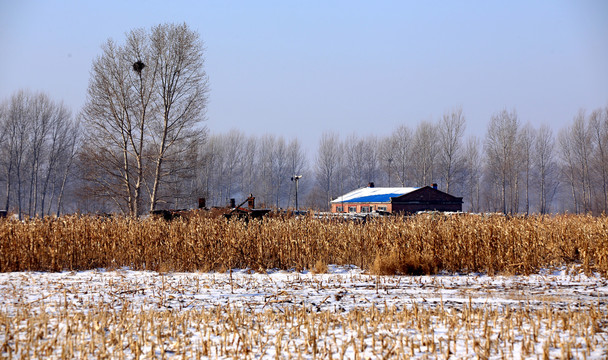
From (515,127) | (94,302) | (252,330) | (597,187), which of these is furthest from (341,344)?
(597,187)

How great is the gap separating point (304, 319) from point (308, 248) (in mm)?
5530

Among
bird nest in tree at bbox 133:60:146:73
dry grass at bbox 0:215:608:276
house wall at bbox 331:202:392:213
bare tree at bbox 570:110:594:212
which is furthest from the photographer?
bare tree at bbox 570:110:594:212

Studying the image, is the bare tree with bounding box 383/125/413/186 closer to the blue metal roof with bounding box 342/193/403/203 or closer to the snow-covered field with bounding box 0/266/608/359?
the blue metal roof with bounding box 342/193/403/203

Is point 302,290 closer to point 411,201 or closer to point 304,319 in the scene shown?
point 304,319

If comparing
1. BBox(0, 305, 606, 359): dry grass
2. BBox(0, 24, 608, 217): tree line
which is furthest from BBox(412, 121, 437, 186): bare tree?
BBox(0, 305, 606, 359): dry grass

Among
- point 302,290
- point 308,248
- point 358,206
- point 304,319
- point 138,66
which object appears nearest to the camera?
point 304,319

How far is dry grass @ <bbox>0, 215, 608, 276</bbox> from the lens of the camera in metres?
11.3

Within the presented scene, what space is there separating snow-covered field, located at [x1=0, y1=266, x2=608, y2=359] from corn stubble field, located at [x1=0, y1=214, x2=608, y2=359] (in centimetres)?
3

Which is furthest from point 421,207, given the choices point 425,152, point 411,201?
point 425,152

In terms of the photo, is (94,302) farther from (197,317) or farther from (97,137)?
(97,137)

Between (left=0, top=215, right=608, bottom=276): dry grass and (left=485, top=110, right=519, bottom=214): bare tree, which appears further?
(left=485, top=110, right=519, bottom=214): bare tree

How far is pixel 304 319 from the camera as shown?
6.43 meters

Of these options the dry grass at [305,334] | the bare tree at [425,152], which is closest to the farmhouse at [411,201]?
the bare tree at [425,152]

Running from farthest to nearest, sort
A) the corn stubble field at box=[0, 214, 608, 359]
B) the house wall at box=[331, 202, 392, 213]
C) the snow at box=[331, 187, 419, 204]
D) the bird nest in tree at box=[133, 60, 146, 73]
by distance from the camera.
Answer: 1. the snow at box=[331, 187, 419, 204]
2. the house wall at box=[331, 202, 392, 213]
3. the bird nest in tree at box=[133, 60, 146, 73]
4. the corn stubble field at box=[0, 214, 608, 359]
